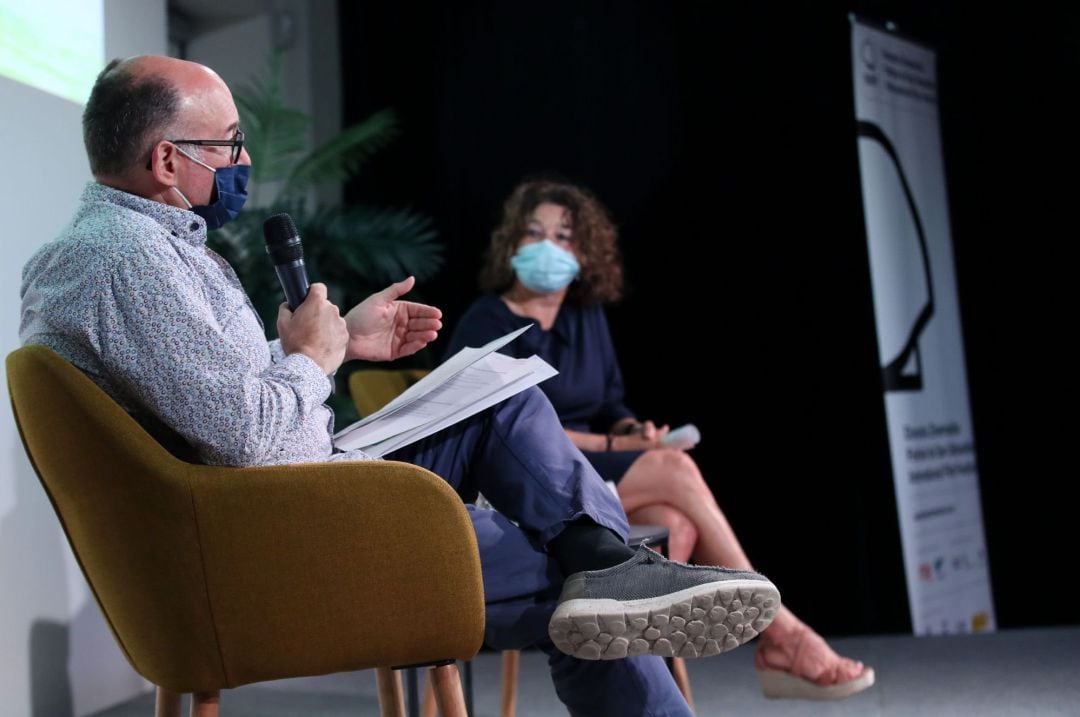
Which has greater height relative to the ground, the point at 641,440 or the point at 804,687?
the point at 641,440

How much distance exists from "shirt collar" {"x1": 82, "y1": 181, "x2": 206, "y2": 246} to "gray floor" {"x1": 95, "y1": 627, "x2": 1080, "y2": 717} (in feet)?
5.67

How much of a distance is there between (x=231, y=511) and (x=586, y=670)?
566 mm

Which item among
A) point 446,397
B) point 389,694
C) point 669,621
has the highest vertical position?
point 446,397

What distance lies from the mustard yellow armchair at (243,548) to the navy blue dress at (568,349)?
1462 millimetres

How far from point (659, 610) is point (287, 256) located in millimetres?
681

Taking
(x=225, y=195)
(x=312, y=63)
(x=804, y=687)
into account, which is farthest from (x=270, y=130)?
(x=804, y=687)

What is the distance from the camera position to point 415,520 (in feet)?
4.36

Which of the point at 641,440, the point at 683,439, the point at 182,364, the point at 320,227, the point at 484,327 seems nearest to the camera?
the point at 182,364

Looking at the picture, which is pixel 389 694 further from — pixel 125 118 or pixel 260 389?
pixel 125 118

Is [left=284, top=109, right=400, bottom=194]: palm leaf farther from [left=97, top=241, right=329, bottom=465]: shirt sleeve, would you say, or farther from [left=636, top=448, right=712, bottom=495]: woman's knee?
[left=97, top=241, right=329, bottom=465]: shirt sleeve

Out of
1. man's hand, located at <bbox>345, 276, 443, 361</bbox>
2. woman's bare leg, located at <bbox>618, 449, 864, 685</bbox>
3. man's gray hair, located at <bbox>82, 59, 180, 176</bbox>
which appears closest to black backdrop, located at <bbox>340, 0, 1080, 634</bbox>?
woman's bare leg, located at <bbox>618, 449, 864, 685</bbox>

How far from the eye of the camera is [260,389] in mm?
1330

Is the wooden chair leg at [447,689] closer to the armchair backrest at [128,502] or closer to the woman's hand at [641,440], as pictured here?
the armchair backrest at [128,502]

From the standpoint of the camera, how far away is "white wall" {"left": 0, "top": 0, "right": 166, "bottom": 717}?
2.53 m
